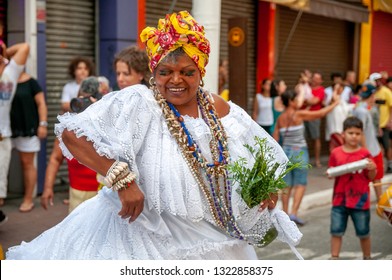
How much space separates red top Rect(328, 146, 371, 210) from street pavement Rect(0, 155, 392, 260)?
64 centimetres

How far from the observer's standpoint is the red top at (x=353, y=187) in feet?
18.9

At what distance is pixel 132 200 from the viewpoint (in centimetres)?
277

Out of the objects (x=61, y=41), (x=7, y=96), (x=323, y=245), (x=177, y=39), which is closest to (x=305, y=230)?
(x=323, y=245)

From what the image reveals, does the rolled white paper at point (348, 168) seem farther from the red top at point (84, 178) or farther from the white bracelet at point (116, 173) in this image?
the white bracelet at point (116, 173)

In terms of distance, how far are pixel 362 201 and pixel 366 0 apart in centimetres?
915

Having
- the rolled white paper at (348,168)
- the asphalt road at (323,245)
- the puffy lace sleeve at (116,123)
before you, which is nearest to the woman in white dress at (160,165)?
the puffy lace sleeve at (116,123)

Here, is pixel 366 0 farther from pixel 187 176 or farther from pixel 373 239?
pixel 187 176

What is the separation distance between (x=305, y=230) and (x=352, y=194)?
5.54 ft

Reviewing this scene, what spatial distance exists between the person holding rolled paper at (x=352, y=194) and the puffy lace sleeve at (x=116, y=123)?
3.17m

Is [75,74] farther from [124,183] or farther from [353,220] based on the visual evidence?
[124,183]

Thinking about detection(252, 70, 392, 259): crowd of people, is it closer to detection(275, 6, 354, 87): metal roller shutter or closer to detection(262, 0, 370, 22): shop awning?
detection(275, 6, 354, 87): metal roller shutter

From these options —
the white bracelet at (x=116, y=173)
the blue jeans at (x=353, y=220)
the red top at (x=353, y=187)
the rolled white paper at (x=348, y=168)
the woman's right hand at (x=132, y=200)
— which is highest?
the white bracelet at (x=116, y=173)

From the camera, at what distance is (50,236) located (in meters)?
3.14

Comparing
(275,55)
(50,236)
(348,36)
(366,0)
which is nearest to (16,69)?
(50,236)
